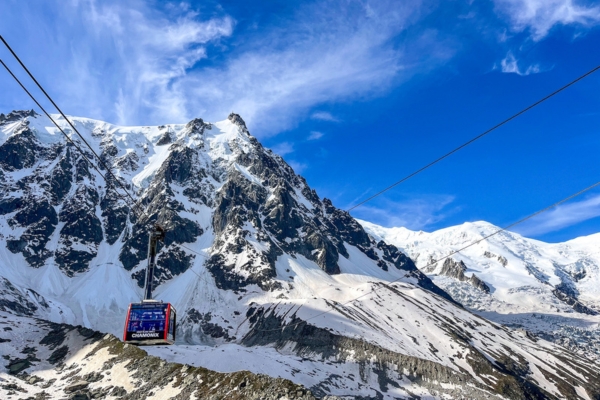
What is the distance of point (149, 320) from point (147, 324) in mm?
417

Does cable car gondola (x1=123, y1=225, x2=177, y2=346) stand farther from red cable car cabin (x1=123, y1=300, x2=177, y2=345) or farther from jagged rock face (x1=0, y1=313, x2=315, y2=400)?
jagged rock face (x1=0, y1=313, x2=315, y2=400)

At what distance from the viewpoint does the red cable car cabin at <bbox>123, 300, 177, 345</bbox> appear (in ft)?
139

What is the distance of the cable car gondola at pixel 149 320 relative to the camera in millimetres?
42375

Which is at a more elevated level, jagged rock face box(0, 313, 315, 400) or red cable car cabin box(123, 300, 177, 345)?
red cable car cabin box(123, 300, 177, 345)

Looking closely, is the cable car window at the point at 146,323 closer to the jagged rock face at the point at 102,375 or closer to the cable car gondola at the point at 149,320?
the cable car gondola at the point at 149,320

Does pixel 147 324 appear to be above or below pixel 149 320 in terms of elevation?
below

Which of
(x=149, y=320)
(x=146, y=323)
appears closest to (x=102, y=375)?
(x=146, y=323)

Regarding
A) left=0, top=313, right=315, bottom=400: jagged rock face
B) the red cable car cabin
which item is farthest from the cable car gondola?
left=0, top=313, right=315, bottom=400: jagged rock face

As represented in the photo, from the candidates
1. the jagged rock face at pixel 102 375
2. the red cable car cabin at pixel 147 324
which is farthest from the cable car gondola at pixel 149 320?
the jagged rock face at pixel 102 375

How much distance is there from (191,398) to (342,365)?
347ft

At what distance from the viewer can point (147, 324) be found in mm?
42594

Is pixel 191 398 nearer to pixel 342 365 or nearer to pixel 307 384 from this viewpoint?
pixel 307 384

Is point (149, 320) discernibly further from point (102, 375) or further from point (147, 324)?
point (102, 375)

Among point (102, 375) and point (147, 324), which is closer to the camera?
point (147, 324)
